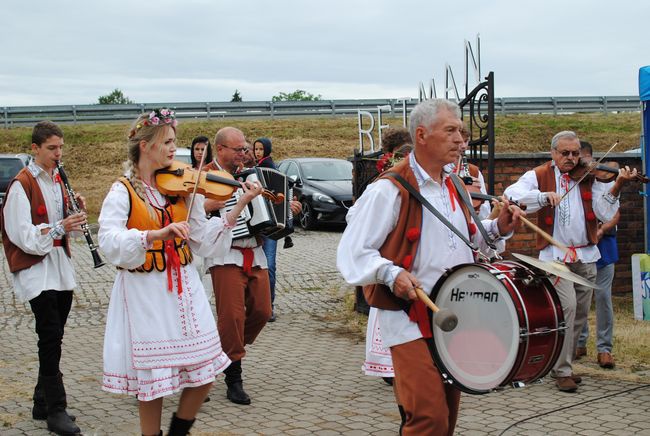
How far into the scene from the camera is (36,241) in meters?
5.47

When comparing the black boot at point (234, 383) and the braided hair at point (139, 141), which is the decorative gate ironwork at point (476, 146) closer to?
the black boot at point (234, 383)

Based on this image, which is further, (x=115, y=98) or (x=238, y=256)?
(x=115, y=98)

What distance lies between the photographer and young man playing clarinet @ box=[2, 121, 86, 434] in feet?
18.0

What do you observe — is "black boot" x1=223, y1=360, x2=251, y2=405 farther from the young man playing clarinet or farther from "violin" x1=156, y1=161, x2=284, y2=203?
"violin" x1=156, y1=161, x2=284, y2=203

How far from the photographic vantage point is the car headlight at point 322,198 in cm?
1742

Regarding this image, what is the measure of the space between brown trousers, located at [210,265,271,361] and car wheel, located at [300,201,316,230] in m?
11.2

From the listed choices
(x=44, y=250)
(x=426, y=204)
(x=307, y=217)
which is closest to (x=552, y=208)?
(x=426, y=204)

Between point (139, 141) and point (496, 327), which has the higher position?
point (139, 141)

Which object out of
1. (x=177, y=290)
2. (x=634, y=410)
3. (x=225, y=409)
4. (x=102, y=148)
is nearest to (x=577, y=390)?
(x=634, y=410)

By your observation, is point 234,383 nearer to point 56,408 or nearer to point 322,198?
point 56,408

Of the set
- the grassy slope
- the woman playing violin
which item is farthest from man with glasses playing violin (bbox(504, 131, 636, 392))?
the grassy slope

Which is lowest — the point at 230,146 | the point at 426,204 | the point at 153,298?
the point at 153,298

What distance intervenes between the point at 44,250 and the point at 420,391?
9.87ft

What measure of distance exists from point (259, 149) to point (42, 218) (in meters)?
3.80
